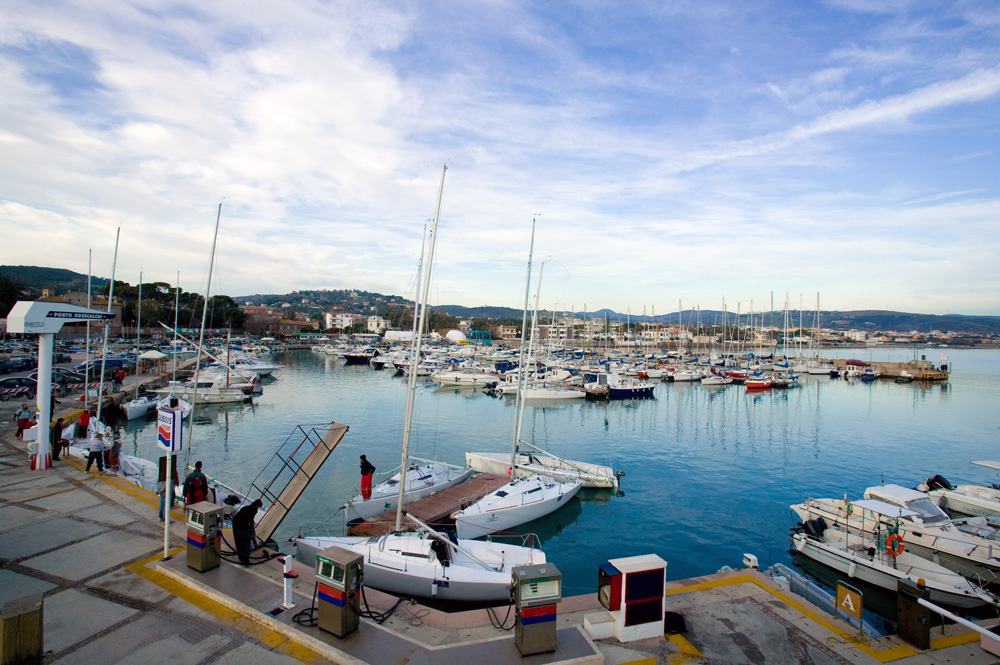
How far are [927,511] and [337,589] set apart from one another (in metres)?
18.0

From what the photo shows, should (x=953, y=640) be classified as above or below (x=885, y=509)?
above

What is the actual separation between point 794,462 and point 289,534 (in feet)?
85.7

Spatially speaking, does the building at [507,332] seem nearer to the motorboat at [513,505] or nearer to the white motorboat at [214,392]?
the white motorboat at [214,392]

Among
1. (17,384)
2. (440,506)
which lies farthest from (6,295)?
(440,506)

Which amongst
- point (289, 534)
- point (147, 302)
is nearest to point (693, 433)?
point (289, 534)

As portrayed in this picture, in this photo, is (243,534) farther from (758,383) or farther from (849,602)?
(758,383)

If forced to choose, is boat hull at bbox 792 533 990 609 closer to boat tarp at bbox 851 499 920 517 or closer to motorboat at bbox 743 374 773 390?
boat tarp at bbox 851 499 920 517

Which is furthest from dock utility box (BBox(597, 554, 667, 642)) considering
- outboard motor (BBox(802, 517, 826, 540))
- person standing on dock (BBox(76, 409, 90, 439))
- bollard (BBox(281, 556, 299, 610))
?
person standing on dock (BBox(76, 409, 90, 439))

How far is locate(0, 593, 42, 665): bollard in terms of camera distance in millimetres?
5473

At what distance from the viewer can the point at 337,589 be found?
643 cm

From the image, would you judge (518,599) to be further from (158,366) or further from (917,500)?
(158,366)

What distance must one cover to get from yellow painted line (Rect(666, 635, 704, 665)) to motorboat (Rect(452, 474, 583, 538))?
9.22 m

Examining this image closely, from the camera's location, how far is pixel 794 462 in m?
27.2

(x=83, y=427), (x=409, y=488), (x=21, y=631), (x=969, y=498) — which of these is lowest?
(x=409, y=488)
